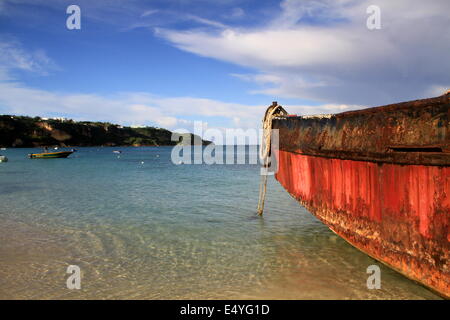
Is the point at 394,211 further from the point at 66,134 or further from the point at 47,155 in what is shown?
the point at 66,134

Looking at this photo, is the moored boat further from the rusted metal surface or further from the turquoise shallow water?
the rusted metal surface

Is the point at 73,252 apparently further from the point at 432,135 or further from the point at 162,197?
the point at 162,197

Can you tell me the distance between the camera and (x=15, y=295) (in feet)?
14.0

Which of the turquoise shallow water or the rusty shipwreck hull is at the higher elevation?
the rusty shipwreck hull

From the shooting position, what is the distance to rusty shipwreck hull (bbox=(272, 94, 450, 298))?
9.55 feet

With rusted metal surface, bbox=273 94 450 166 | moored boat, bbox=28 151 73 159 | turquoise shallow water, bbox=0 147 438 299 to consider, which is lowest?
turquoise shallow water, bbox=0 147 438 299

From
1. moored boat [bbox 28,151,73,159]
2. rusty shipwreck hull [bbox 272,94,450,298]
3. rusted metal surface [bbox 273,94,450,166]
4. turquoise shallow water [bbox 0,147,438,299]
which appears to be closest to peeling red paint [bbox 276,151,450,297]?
rusty shipwreck hull [bbox 272,94,450,298]

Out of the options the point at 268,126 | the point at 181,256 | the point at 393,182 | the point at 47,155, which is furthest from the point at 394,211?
the point at 47,155

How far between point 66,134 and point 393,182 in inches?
5951

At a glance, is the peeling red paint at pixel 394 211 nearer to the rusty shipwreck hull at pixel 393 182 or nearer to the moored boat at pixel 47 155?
the rusty shipwreck hull at pixel 393 182

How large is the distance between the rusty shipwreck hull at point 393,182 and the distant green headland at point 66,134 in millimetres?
138949

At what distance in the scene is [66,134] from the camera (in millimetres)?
133875

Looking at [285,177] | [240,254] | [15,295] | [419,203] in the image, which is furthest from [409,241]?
[15,295]

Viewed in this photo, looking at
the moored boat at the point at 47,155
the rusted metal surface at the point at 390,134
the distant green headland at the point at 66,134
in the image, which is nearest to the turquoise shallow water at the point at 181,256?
the rusted metal surface at the point at 390,134
